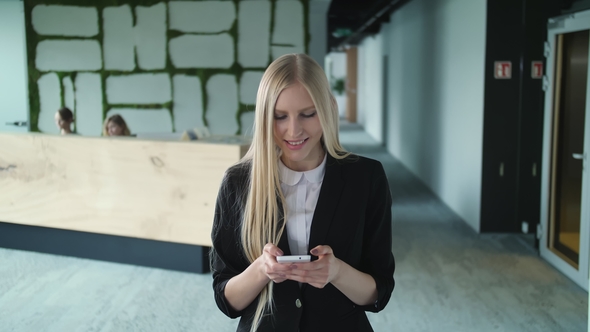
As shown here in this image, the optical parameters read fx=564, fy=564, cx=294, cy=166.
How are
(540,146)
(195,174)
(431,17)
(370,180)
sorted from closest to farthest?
(370,180), (195,174), (540,146), (431,17)

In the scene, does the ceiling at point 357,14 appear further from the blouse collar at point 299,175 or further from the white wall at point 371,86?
the blouse collar at point 299,175

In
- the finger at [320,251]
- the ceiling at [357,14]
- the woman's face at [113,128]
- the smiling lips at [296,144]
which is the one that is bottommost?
the finger at [320,251]

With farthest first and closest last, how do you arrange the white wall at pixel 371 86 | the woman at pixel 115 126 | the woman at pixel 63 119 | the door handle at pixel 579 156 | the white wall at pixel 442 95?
Result: the white wall at pixel 371 86 → the woman at pixel 63 119 → the white wall at pixel 442 95 → the woman at pixel 115 126 → the door handle at pixel 579 156

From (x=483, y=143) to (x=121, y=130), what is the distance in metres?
3.90

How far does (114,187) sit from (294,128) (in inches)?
151

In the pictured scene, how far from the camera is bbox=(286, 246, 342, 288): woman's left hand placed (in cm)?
127

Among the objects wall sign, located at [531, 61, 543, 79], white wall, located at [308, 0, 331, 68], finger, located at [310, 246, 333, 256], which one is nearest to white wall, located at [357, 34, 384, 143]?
white wall, located at [308, 0, 331, 68]

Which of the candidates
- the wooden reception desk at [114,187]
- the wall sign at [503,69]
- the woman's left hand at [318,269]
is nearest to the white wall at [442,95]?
the wall sign at [503,69]

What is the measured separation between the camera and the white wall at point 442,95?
20.6 ft

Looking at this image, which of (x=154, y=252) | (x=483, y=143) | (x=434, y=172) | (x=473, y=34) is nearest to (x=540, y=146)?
(x=483, y=143)

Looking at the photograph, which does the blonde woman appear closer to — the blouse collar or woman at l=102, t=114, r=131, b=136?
the blouse collar

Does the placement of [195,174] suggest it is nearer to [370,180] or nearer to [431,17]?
[370,180]

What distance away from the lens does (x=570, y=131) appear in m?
5.03

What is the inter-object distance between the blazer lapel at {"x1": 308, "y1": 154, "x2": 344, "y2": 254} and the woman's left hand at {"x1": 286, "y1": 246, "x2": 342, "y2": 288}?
3.7 inches
